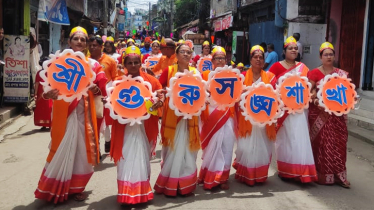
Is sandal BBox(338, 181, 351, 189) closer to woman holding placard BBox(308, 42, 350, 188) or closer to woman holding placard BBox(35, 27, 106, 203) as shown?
woman holding placard BBox(308, 42, 350, 188)

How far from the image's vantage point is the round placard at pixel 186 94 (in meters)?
3.94

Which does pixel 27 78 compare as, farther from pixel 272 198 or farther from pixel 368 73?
pixel 368 73

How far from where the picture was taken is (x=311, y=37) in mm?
12703

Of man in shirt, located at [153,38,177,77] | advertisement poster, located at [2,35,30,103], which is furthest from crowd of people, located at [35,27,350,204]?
advertisement poster, located at [2,35,30,103]

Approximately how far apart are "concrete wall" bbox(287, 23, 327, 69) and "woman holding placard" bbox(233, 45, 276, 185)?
344 inches

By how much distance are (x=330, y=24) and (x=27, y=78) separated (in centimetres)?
858

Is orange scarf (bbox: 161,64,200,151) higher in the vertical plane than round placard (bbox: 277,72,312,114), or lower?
lower

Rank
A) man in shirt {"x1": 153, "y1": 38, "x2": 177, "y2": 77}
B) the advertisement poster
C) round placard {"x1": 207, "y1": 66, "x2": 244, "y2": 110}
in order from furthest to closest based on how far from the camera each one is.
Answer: the advertisement poster, man in shirt {"x1": 153, "y1": 38, "x2": 177, "y2": 77}, round placard {"x1": 207, "y1": 66, "x2": 244, "y2": 110}

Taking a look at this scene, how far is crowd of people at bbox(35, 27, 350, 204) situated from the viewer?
150 inches

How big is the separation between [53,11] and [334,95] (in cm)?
1041

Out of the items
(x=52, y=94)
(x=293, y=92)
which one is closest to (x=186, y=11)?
(x=293, y=92)

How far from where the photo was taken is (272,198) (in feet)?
13.8

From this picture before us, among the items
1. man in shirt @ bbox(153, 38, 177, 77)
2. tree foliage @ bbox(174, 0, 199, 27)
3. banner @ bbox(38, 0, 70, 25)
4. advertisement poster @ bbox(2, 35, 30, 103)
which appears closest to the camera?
man in shirt @ bbox(153, 38, 177, 77)

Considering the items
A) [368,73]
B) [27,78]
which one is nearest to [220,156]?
[27,78]
